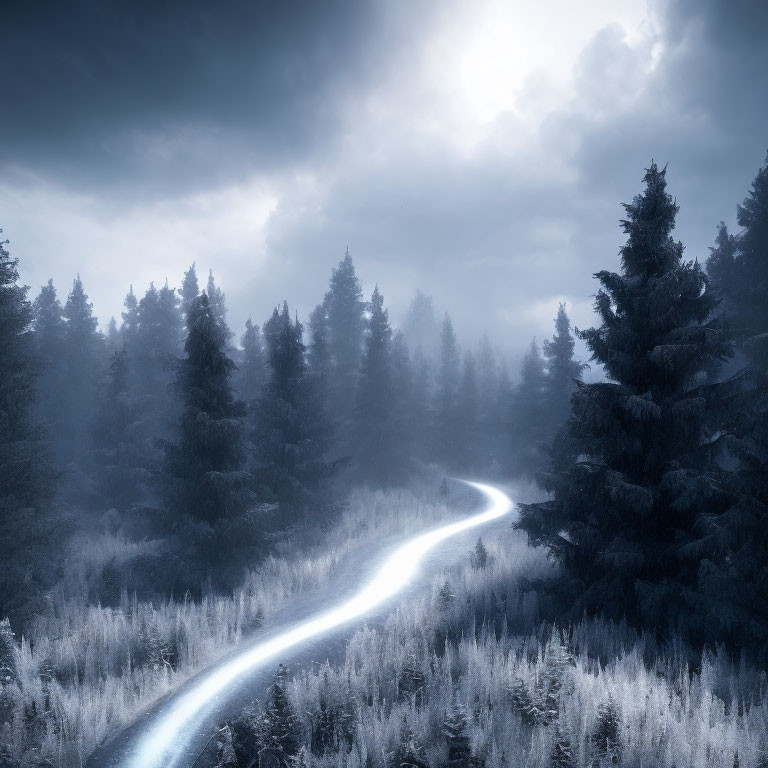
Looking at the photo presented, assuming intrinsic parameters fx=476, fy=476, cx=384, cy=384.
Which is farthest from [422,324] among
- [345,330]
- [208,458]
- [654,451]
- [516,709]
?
[516,709]

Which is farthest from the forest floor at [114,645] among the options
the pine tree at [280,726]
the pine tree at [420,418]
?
the pine tree at [420,418]

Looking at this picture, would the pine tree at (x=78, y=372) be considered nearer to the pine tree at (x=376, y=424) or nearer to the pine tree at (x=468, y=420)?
the pine tree at (x=376, y=424)

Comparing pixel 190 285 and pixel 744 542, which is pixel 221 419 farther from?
pixel 190 285

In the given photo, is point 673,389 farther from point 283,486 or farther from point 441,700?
point 283,486

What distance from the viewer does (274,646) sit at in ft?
36.1

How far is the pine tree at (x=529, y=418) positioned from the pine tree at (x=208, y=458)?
1068 inches

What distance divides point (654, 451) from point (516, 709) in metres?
6.21

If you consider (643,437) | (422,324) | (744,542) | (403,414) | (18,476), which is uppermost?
(422,324)

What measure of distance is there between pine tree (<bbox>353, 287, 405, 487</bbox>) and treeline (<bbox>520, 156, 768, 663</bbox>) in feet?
73.6

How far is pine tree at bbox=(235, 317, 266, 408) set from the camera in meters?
37.4

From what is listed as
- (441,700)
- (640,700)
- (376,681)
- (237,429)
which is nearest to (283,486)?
(237,429)

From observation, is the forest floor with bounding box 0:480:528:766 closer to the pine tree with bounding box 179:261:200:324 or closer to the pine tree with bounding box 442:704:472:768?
the pine tree with bounding box 442:704:472:768

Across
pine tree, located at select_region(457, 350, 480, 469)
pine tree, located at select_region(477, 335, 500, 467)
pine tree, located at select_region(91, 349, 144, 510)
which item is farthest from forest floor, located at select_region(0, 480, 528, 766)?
pine tree, located at select_region(477, 335, 500, 467)

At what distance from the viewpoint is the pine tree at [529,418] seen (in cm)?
3866
